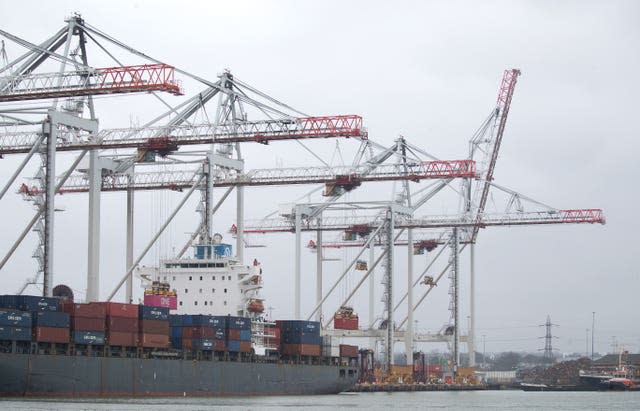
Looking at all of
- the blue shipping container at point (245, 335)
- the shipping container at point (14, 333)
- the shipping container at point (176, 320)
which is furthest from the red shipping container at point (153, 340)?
the shipping container at point (14, 333)

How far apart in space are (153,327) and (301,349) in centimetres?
1307

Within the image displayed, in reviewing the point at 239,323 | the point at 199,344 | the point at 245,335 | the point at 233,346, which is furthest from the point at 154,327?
the point at 245,335

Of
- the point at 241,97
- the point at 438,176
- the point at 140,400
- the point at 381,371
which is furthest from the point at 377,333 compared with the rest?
the point at 140,400

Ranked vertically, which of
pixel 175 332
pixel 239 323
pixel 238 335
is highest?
pixel 239 323

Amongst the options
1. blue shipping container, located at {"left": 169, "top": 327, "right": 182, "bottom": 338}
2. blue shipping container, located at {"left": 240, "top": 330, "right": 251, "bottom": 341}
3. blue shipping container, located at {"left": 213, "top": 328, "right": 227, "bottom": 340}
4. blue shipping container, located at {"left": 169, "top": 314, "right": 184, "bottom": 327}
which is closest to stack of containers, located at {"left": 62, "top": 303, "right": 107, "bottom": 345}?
blue shipping container, located at {"left": 169, "top": 327, "right": 182, "bottom": 338}

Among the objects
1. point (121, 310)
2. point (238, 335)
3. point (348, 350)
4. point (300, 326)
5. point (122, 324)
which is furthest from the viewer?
point (348, 350)

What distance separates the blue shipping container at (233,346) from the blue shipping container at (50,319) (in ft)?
37.3

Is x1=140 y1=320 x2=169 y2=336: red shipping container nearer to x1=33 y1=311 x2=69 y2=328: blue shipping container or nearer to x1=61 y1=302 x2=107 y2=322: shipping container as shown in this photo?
x1=61 y1=302 x2=107 y2=322: shipping container

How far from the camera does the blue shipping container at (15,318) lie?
150ft

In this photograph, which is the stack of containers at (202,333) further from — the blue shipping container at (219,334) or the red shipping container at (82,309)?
the red shipping container at (82,309)

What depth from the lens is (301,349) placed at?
63.5 meters

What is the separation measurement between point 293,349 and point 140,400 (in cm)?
1477

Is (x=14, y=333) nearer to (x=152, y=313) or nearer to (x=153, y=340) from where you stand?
(x=153, y=340)

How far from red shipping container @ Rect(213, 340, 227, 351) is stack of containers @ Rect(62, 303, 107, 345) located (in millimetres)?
8001
